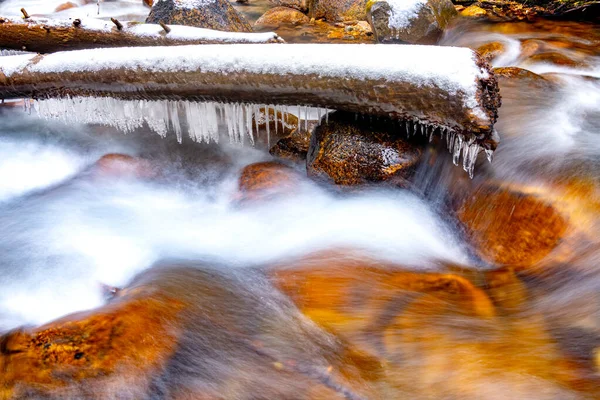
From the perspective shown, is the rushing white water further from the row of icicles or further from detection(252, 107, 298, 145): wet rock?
the row of icicles

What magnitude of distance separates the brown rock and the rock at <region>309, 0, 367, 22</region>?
6434 millimetres

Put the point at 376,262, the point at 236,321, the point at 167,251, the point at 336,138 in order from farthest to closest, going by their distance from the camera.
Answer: the point at 336,138, the point at 167,251, the point at 376,262, the point at 236,321

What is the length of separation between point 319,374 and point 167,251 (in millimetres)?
1830

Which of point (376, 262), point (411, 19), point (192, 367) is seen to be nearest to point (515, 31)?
point (411, 19)

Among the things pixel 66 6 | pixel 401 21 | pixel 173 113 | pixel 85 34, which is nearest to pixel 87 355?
pixel 173 113

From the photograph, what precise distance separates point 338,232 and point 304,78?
131 centimetres

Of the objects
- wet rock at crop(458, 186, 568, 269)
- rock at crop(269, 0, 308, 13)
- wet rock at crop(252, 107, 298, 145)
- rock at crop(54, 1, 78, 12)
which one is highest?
rock at crop(269, 0, 308, 13)

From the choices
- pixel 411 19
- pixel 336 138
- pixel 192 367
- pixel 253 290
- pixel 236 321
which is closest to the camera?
pixel 192 367

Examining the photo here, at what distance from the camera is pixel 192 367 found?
220 cm

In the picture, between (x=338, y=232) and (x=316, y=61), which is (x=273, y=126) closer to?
(x=316, y=61)

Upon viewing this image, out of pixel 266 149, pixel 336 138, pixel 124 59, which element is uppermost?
pixel 124 59

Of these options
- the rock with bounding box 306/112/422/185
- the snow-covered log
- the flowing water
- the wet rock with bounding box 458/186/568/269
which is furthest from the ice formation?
the wet rock with bounding box 458/186/568/269

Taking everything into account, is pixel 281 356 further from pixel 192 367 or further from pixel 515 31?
pixel 515 31

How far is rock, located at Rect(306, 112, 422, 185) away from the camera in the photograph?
145 inches
